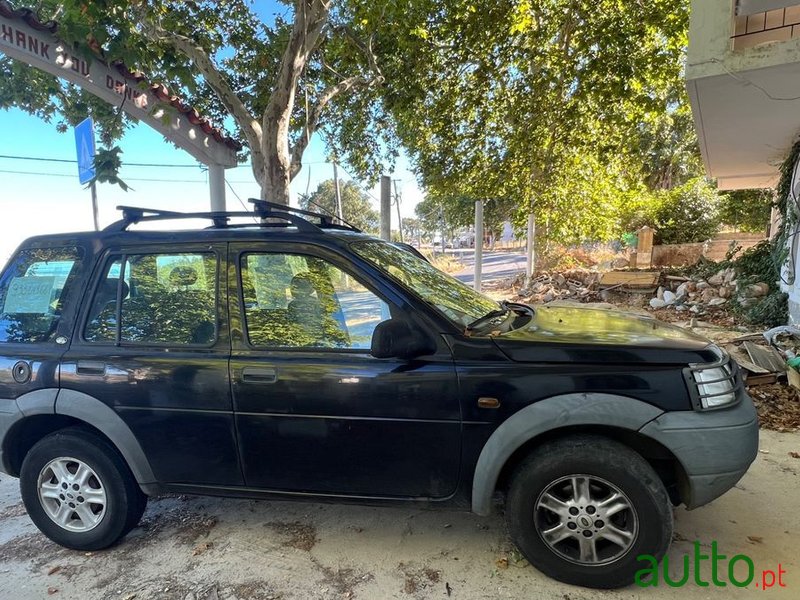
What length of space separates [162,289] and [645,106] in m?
9.09

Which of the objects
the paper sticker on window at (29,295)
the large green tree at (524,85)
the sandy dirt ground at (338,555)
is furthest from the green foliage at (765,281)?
the paper sticker on window at (29,295)

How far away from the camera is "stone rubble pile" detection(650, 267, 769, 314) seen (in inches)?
377

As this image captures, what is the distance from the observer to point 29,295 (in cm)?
300

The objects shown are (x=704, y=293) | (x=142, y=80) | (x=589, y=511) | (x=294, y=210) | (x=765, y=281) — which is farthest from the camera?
(x=704, y=293)

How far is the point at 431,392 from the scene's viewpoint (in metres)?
2.42

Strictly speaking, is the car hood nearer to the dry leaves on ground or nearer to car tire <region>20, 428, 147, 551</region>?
car tire <region>20, 428, 147, 551</region>

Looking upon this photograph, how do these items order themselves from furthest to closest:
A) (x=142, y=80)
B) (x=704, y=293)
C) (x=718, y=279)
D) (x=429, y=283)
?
1. (x=718, y=279)
2. (x=704, y=293)
3. (x=142, y=80)
4. (x=429, y=283)

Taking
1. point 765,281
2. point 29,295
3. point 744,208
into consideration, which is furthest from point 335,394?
point 744,208

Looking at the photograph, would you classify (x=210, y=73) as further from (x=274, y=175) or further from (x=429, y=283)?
(x=429, y=283)

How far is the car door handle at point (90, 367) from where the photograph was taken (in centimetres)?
275

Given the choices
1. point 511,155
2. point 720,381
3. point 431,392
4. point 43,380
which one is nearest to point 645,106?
point 511,155

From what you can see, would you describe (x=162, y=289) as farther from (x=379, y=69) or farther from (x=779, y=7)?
(x=379, y=69)

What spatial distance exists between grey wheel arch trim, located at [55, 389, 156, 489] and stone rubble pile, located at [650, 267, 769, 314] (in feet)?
34.0

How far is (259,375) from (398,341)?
807 mm
